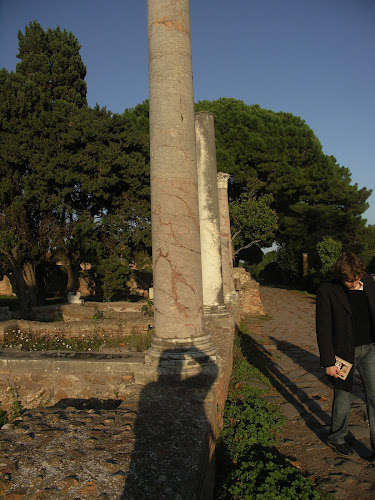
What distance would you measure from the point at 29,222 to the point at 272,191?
15.3 metres

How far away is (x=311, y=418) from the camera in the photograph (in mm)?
4285

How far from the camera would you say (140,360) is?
421cm

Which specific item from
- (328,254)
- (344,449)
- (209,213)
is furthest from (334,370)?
(328,254)

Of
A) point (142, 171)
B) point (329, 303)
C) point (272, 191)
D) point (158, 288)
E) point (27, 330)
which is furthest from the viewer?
point (272, 191)

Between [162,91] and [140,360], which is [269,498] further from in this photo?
[162,91]

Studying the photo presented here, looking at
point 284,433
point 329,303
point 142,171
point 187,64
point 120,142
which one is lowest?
point 284,433

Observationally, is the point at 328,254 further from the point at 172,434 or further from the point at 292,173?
the point at 172,434

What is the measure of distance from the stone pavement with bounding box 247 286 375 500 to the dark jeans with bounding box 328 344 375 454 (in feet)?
0.71

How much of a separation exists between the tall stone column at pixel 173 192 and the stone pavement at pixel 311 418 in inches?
49.5

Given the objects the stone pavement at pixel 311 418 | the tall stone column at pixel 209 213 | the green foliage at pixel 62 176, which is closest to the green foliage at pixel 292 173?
the green foliage at pixel 62 176

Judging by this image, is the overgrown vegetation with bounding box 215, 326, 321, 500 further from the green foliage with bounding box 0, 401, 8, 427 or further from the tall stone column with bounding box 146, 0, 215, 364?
the green foliage with bounding box 0, 401, 8, 427

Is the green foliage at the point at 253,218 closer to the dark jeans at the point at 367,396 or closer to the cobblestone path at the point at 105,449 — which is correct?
the cobblestone path at the point at 105,449

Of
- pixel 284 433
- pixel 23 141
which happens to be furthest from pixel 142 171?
pixel 284 433

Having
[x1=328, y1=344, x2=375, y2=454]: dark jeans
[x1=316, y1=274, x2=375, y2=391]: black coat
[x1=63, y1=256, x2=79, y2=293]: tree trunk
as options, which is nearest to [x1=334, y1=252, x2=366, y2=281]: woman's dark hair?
[x1=316, y1=274, x2=375, y2=391]: black coat
